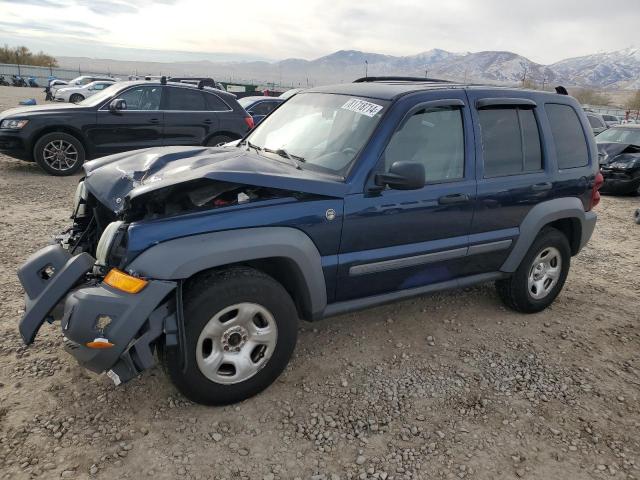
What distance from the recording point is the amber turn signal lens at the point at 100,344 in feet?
7.67

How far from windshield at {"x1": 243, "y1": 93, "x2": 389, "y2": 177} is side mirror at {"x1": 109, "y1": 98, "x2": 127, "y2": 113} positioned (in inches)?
205

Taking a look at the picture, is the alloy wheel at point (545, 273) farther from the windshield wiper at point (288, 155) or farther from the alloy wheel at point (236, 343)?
the alloy wheel at point (236, 343)

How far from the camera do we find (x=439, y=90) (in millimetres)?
3400

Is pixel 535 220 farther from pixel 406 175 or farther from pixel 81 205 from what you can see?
pixel 81 205

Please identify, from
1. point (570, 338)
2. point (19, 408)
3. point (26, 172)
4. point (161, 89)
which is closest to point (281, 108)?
point (19, 408)

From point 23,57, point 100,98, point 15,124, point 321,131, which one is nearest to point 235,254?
point 321,131

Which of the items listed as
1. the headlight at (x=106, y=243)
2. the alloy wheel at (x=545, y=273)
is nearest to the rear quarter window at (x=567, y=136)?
the alloy wheel at (x=545, y=273)

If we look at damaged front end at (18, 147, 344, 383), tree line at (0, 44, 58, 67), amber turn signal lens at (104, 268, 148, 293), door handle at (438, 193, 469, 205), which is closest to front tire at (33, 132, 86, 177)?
damaged front end at (18, 147, 344, 383)

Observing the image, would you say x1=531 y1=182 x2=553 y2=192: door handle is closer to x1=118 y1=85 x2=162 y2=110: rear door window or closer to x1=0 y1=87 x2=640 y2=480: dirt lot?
x1=0 y1=87 x2=640 y2=480: dirt lot

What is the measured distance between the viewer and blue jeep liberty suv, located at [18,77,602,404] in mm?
2479

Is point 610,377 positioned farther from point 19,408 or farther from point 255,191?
point 19,408

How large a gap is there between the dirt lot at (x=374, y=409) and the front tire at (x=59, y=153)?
14.7ft

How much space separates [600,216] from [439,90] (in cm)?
644

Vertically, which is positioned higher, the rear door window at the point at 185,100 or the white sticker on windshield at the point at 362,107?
the white sticker on windshield at the point at 362,107
